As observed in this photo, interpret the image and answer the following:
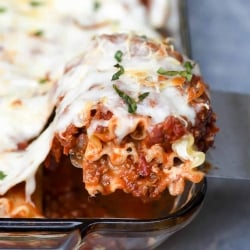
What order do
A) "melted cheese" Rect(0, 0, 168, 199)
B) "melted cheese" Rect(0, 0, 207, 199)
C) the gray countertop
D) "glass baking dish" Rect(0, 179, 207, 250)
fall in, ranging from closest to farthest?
"glass baking dish" Rect(0, 179, 207, 250) < "melted cheese" Rect(0, 0, 207, 199) < "melted cheese" Rect(0, 0, 168, 199) < the gray countertop

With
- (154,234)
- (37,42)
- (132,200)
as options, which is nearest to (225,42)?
(37,42)

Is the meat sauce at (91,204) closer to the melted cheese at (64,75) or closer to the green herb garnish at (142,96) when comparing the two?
the melted cheese at (64,75)

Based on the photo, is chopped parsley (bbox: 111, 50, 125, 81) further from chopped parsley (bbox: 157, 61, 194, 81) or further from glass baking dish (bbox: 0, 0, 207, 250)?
glass baking dish (bbox: 0, 0, 207, 250)

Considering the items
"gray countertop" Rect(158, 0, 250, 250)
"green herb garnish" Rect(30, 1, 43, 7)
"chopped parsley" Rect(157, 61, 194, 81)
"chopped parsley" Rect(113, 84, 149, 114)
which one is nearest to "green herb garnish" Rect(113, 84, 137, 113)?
"chopped parsley" Rect(113, 84, 149, 114)

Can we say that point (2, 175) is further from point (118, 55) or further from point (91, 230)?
point (118, 55)

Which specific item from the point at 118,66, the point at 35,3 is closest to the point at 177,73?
the point at 118,66

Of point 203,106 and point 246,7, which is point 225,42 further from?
point 203,106
